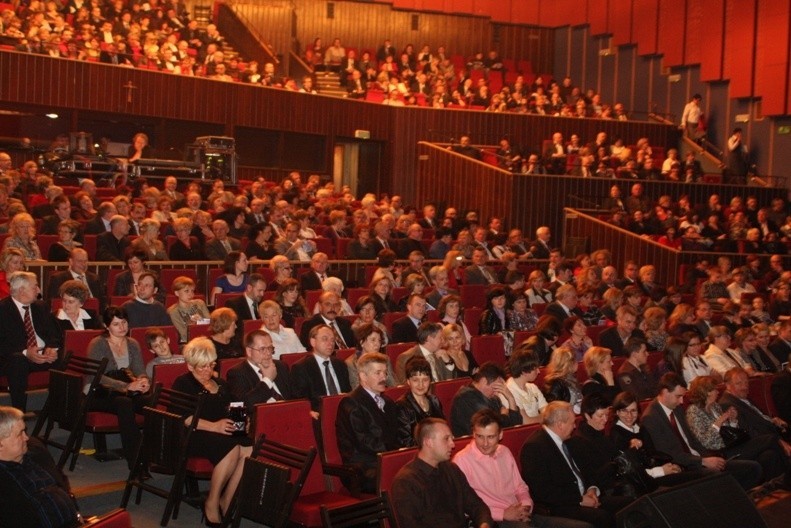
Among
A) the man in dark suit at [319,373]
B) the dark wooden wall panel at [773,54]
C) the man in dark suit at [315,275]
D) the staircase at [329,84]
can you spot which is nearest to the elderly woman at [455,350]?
the man in dark suit at [319,373]

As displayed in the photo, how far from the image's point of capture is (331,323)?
7.18 m

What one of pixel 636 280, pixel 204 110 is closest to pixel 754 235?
pixel 636 280

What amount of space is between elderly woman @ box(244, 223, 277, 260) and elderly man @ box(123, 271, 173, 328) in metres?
2.46

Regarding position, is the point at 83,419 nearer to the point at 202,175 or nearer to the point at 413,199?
the point at 202,175

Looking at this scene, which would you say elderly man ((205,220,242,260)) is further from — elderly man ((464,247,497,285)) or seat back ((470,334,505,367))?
seat back ((470,334,505,367))

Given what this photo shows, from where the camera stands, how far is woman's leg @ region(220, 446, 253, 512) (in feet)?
16.4

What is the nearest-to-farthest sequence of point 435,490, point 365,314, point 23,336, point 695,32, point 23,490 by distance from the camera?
1. point 23,490
2. point 435,490
3. point 23,336
4. point 365,314
5. point 695,32

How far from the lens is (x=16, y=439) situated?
3729 millimetres

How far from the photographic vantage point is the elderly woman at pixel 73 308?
20.9 feet

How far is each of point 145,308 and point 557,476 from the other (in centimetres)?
308

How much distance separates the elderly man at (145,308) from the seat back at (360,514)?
2.90m

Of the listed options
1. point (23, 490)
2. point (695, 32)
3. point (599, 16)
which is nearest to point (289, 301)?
point (23, 490)

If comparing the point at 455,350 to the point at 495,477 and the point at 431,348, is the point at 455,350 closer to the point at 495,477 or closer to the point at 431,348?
the point at 431,348

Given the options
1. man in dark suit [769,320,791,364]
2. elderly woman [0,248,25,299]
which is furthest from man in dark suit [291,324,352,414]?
man in dark suit [769,320,791,364]
